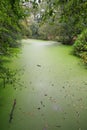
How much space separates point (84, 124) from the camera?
2525mm

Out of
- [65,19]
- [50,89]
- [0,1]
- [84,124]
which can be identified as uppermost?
[0,1]

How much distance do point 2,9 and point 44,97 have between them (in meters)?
1.65

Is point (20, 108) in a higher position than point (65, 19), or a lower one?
lower

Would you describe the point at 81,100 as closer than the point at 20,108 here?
No

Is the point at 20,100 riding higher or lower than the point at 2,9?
lower

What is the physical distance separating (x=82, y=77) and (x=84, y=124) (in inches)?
89.2

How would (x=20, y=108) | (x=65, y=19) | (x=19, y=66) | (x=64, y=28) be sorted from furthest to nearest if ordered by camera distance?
(x=64, y=28)
(x=19, y=66)
(x=20, y=108)
(x=65, y=19)

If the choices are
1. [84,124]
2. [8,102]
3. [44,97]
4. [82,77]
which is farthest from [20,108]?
[82,77]

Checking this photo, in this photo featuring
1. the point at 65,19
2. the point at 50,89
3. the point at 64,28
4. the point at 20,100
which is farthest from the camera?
the point at 64,28

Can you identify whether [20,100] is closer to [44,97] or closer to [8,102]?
[8,102]

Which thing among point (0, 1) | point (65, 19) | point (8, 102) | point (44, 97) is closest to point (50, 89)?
point (44, 97)

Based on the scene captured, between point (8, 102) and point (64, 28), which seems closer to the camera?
point (8, 102)

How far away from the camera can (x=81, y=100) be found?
329 cm

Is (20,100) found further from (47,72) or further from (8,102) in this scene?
(47,72)
